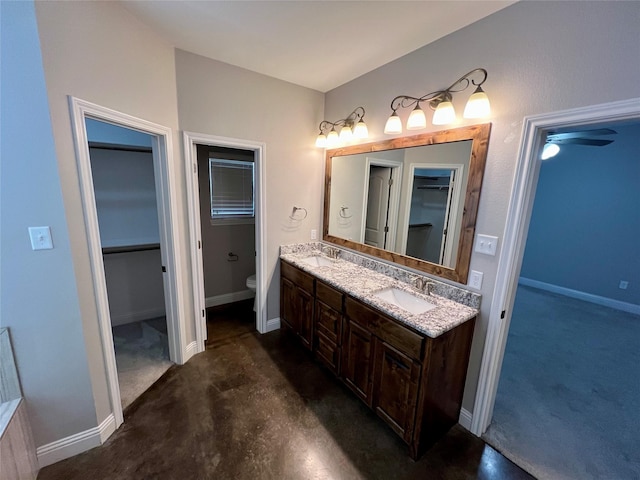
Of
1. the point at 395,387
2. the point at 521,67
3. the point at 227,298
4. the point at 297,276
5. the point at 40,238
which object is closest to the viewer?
the point at 40,238

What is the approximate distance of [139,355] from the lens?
2492mm

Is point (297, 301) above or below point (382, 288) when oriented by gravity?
below

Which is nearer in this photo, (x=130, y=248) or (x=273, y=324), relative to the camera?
(x=130, y=248)

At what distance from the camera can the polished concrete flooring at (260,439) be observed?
1.53 m

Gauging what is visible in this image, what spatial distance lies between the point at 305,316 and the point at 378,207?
1.30m

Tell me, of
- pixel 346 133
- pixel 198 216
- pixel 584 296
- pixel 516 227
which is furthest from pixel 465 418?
pixel 584 296

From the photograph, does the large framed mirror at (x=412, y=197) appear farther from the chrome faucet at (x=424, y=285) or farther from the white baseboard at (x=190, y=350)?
the white baseboard at (x=190, y=350)

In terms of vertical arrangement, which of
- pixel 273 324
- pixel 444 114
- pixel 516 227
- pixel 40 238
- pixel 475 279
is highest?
pixel 444 114

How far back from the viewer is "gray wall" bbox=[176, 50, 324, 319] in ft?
7.19

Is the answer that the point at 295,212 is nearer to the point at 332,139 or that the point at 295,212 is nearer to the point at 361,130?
the point at 332,139

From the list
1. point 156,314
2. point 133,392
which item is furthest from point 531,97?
point 156,314

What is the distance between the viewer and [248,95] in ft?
7.99

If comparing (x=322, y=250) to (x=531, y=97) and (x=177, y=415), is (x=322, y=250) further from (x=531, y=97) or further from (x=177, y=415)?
(x=531, y=97)

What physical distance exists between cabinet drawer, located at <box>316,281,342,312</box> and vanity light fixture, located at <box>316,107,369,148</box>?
1432 mm
